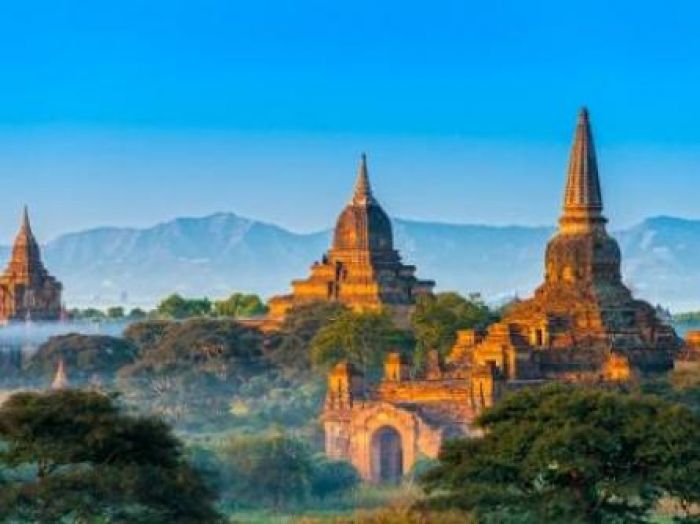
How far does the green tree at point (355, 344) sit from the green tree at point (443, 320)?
123cm

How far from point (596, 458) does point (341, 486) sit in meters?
26.0

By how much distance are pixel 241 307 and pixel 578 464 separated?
328ft

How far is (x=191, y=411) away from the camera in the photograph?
90.9 meters

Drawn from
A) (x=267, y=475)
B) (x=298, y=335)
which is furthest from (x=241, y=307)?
(x=267, y=475)

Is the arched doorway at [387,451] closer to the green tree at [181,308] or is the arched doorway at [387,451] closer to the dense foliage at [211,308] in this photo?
the dense foliage at [211,308]

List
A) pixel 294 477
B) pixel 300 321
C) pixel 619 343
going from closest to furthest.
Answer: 1. pixel 294 477
2. pixel 619 343
3. pixel 300 321

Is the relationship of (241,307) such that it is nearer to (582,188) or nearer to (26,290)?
(26,290)

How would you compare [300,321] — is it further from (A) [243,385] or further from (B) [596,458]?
(B) [596,458]

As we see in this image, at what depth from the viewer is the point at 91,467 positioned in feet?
150

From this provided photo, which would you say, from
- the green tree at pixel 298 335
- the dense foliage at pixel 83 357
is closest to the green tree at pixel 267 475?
the green tree at pixel 298 335

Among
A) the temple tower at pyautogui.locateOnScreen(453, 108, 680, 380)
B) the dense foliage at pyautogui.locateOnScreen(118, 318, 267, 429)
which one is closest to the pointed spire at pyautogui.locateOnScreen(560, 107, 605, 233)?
the temple tower at pyautogui.locateOnScreen(453, 108, 680, 380)

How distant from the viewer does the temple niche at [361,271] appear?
370ft

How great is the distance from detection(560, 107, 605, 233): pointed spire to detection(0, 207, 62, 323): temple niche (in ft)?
179

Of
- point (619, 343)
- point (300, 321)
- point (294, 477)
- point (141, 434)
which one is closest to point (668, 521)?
point (294, 477)
